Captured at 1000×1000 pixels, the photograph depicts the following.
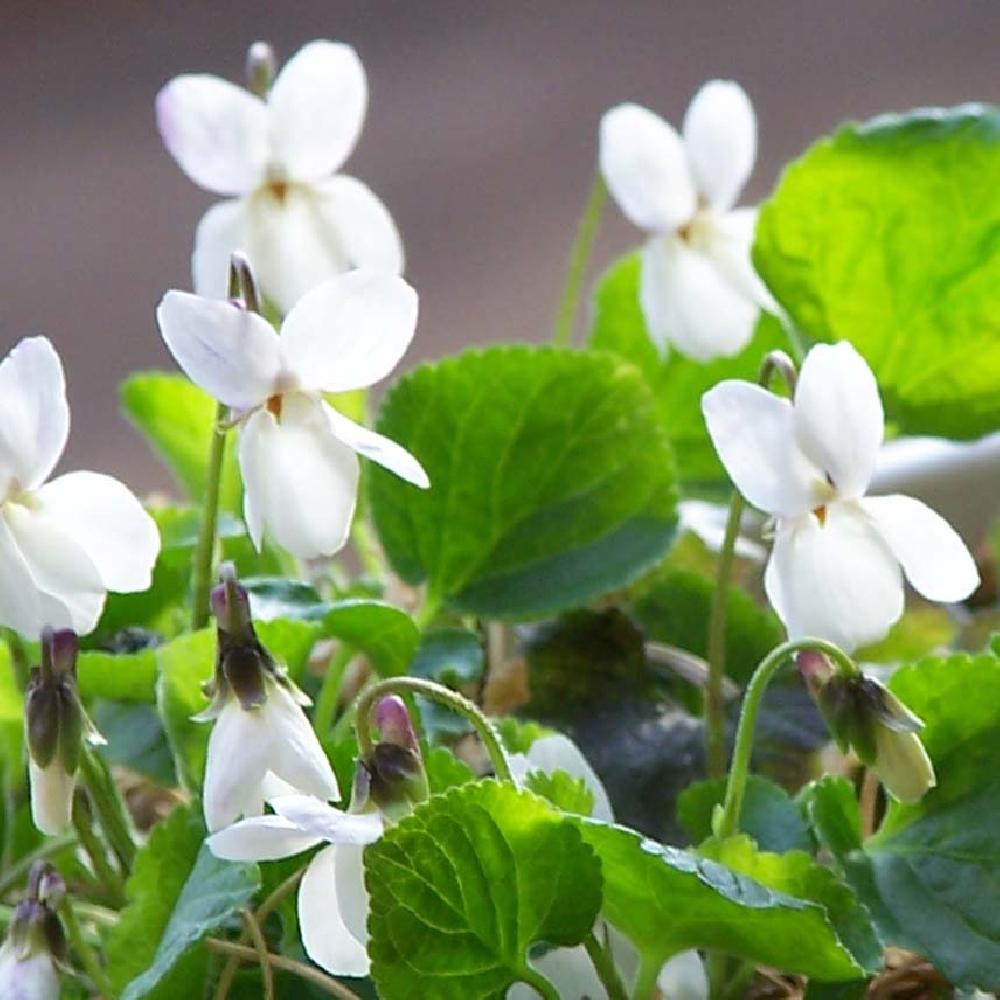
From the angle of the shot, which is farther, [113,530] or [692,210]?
[692,210]

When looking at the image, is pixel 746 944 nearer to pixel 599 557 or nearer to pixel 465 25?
pixel 599 557

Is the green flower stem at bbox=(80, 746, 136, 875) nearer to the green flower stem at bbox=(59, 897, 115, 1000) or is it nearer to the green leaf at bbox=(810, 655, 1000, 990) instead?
the green flower stem at bbox=(59, 897, 115, 1000)

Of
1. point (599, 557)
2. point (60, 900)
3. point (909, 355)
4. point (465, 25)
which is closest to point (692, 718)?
point (599, 557)

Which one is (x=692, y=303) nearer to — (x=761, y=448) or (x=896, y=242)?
(x=896, y=242)

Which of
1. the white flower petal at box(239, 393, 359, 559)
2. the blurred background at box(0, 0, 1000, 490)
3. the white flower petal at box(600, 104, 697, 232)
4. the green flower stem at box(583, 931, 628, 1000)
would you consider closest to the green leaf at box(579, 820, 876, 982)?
the green flower stem at box(583, 931, 628, 1000)

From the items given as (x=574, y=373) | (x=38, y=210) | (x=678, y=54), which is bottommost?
(x=38, y=210)

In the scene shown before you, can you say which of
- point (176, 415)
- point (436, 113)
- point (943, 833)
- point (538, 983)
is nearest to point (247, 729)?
point (538, 983)

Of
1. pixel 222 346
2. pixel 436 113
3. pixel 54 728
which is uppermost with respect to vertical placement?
pixel 222 346

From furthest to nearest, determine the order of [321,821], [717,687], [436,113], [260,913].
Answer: [436,113]
[717,687]
[260,913]
[321,821]
